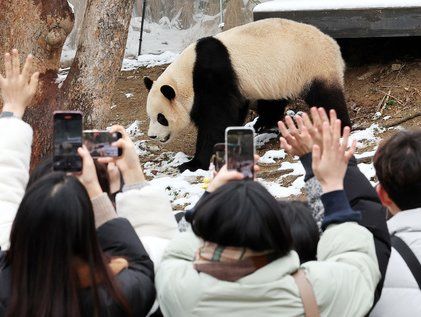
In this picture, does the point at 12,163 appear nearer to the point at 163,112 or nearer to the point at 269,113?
the point at 163,112

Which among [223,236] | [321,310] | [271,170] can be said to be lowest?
[271,170]

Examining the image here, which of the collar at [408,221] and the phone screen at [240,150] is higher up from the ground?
the phone screen at [240,150]

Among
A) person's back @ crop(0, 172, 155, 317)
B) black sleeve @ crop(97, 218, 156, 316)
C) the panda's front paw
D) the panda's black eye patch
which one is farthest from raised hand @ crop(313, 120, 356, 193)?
the panda's black eye patch

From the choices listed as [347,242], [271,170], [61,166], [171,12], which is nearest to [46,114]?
[271,170]

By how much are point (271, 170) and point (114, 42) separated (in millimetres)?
1923

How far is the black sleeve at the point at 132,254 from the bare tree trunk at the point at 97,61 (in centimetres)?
428

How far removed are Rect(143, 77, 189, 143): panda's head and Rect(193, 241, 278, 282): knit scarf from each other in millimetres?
6205

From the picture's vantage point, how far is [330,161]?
7.06ft

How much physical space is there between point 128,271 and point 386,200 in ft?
2.98

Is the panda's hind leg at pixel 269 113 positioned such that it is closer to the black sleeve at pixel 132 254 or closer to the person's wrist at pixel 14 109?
the person's wrist at pixel 14 109

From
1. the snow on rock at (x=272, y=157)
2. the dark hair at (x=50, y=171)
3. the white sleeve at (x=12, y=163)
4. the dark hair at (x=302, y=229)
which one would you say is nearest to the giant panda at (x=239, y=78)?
the snow on rock at (x=272, y=157)

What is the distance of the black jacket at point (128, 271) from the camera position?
198 centimetres

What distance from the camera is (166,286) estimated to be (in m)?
1.97

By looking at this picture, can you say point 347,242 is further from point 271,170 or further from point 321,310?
point 271,170
